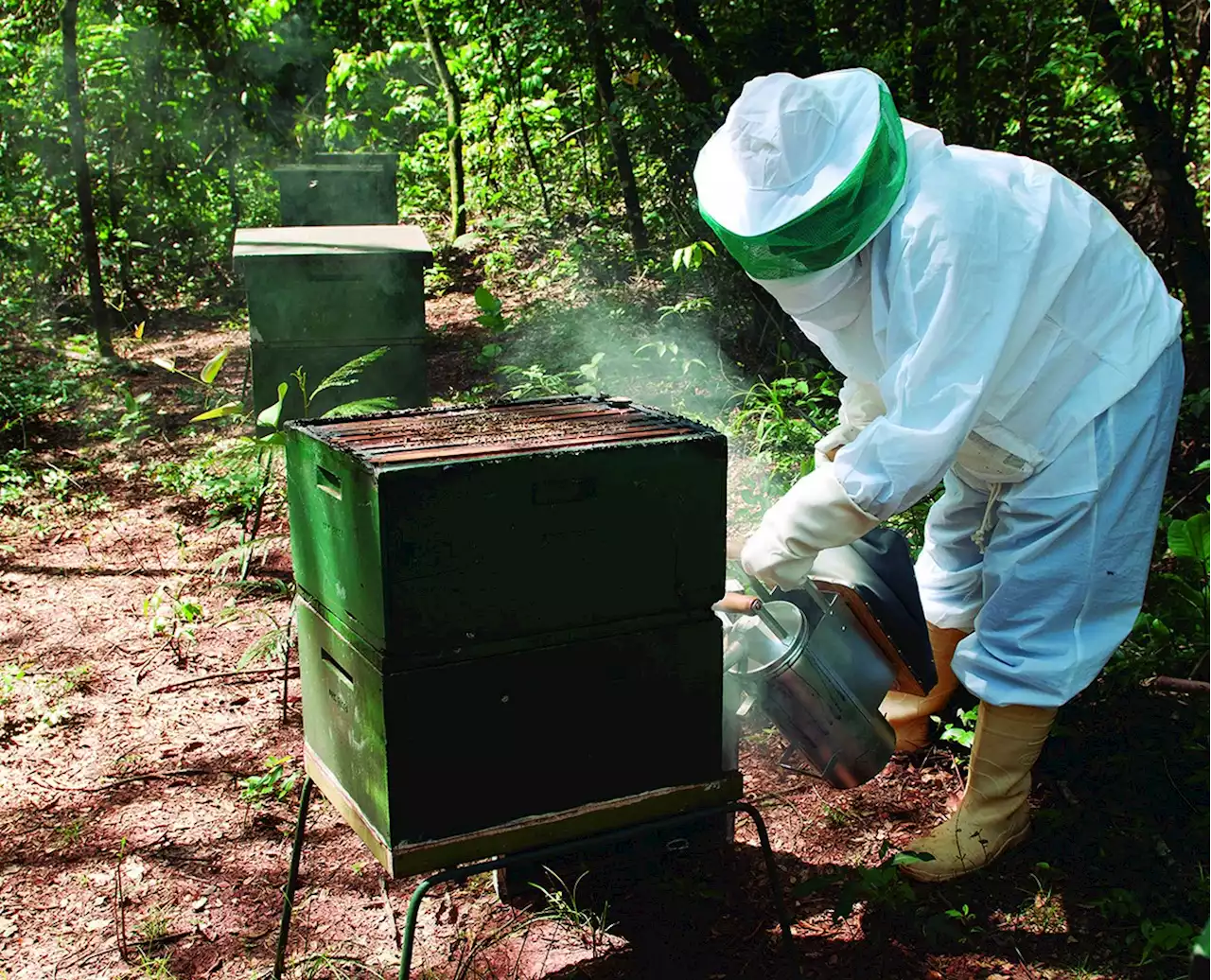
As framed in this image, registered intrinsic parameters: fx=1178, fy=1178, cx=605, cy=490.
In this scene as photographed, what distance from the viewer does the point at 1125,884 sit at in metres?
2.60

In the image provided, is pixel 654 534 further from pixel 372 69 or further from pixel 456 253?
pixel 372 69

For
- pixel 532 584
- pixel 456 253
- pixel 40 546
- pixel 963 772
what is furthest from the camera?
pixel 456 253

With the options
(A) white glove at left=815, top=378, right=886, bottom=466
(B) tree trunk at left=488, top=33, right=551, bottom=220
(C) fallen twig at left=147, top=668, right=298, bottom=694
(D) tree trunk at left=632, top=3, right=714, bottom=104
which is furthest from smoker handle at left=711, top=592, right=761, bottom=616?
(B) tree trunk at left=488, top=33, right=551, bottom=220

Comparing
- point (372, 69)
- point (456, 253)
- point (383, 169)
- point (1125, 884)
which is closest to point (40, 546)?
point (383, 169)

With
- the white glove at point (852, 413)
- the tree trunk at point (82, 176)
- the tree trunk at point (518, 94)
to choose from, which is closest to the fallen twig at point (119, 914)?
the white glove at point (852, 413)

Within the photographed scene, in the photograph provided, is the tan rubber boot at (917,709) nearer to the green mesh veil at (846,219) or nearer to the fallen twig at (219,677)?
the green mesh veil at (846,219)

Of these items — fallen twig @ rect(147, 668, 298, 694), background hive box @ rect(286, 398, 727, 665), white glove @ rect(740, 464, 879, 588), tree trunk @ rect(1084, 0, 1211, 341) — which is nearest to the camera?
background hive box @ rect(286, 398, 727, 665)

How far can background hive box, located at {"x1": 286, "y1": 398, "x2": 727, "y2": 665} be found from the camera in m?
1.82

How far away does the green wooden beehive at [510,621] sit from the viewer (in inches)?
72.9

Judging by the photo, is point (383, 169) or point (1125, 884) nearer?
point (1125, 884)

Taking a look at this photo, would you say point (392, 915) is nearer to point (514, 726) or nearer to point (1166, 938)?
point (514, 726)

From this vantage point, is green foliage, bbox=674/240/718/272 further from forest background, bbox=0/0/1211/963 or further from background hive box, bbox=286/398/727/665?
background hive box, bbox=286/398/727/665

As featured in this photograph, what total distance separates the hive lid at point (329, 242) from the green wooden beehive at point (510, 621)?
9.88 feet

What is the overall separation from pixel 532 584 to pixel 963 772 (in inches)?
66.6
